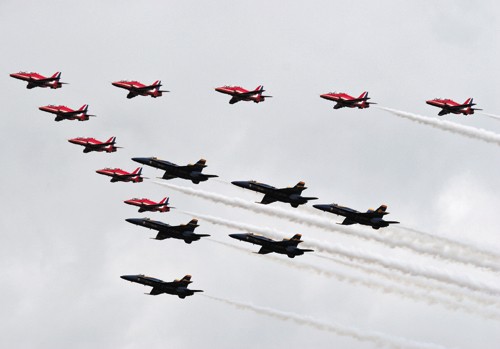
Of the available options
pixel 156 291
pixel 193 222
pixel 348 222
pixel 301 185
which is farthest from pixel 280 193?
pixel 156 291

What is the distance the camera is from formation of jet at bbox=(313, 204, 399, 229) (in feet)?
491

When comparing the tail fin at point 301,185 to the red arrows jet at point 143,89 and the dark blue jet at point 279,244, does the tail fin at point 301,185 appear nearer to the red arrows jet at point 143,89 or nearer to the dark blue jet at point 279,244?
the dark blue jet at point 279,244

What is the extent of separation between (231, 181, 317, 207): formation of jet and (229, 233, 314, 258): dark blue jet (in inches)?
180

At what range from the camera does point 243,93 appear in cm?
16862

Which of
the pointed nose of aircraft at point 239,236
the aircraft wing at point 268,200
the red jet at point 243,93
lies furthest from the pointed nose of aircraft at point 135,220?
the red jet at point 243,93

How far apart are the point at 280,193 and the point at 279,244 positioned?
6.58 m

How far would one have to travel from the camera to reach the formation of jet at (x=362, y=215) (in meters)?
150

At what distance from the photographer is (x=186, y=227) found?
509 feet

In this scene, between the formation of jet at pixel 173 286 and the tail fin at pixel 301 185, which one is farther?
the formation of jet at pixel 173 286

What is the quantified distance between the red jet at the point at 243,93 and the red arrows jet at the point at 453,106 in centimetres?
2484

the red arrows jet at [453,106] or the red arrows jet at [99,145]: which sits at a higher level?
the red arrows jet at [453,106]

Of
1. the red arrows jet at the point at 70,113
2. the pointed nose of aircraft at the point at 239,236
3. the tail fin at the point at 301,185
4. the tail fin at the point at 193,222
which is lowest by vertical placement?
the pointed nose of aircraft at the point at 239,236

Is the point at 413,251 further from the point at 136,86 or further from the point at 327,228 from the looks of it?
the point at 136,86

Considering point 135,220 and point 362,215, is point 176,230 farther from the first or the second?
point 362,215
